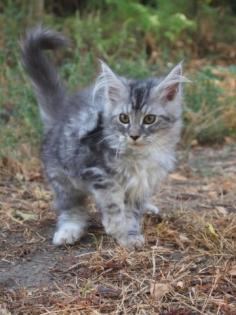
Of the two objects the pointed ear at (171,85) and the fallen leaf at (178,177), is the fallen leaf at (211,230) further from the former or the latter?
the fallen leaf at (178,177)

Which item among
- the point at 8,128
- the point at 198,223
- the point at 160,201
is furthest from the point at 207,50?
the point at 198,223

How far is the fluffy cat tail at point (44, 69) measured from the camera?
4.38 m

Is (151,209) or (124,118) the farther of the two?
(151,209)

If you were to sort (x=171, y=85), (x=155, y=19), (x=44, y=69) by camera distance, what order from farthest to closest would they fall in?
(x=155, y=19), (x=44, y=69), (x=171, y=85)

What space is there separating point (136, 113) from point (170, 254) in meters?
0.80

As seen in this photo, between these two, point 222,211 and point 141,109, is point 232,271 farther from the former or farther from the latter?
point 222,211

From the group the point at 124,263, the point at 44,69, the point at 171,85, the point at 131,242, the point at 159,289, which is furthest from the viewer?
the point at 44,69

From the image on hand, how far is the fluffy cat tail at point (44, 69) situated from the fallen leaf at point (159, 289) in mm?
1514

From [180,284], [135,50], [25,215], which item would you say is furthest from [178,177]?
[135,50]

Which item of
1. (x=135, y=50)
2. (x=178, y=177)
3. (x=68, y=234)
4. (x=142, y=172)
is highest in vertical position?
(x=142, y=172)

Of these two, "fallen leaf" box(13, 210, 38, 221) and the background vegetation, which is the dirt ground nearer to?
"fallen leaf" box(13, 210, 38, 221)

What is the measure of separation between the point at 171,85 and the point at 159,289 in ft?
4.07

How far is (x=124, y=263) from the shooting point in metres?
3.62

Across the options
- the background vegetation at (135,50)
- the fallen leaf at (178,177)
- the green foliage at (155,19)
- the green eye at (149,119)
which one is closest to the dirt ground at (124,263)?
the fallen leaf at (178,177)
